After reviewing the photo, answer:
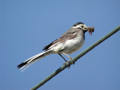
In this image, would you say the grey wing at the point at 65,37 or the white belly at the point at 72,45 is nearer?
the white belly at the point at 72,45

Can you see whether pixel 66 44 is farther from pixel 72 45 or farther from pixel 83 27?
pixel 83 27

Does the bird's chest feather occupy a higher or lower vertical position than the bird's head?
→ lower

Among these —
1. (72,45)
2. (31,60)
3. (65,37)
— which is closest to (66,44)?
(72,45)

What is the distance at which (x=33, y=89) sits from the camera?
456cm

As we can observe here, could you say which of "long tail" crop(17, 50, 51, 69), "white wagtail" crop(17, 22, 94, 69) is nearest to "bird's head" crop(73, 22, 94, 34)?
"white wagtail" crop(17, 22, 94, 69)

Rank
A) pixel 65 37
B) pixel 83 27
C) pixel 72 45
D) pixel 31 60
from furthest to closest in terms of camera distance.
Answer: pixel 83 27 < pixel 65 37 < pixel 72 45 < pixel 31 60

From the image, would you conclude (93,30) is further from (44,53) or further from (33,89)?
(33,89)

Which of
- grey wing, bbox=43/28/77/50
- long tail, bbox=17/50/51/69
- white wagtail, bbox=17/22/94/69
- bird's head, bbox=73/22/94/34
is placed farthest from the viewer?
bird's head, bbox=73/22/94/34

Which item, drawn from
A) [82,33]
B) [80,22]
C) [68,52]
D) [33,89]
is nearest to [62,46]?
[68,52]

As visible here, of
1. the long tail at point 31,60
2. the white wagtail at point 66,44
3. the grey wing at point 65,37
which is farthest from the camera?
the grey wing at point 65,37

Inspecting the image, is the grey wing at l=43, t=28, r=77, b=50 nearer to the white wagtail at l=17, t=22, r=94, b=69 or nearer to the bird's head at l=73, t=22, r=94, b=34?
the white wagtail at l=17, t=22, r=94, b=69

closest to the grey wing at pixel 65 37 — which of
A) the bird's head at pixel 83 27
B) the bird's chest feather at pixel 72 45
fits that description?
the bird's chest feather at pixel 72 45

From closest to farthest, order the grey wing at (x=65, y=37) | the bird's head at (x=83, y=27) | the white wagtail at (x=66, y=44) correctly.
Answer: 1. the white wagtail at (x=66, y=44)
2. the grey wing at (x=65, y=37)
3. the bird's head at (x=83, y=27)

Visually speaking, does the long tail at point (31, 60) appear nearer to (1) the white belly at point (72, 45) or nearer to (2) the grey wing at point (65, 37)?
(2) the grey wing at point (65, 37)
